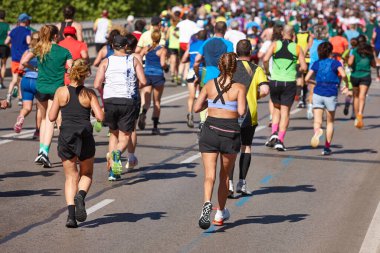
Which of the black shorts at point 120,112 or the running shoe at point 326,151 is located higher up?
the black shorts at point 120,112

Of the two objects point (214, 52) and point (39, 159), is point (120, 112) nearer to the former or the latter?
point (39, 159)

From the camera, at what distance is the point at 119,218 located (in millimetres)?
11938

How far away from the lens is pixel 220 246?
1065 cm

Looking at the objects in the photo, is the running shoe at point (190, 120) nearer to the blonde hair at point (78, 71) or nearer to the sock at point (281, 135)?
the sock at point (281, 135)

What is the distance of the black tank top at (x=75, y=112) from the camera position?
37.1 feet

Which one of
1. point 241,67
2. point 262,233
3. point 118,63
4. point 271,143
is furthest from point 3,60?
point 262,233

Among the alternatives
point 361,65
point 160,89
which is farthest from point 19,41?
point 361,65

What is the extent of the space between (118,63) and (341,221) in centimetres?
375

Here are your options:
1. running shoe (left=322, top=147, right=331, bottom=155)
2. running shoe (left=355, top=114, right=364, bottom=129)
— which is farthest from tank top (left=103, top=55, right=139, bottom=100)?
running shoe (left=355, top=114, right=364, bottom=129)

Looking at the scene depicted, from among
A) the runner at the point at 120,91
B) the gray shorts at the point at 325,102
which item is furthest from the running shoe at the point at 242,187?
the gray shorts at the point at 325,102

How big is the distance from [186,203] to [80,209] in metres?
2.01

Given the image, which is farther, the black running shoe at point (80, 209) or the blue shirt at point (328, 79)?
the blue shirt at point (328, 79)

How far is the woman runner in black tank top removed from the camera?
11.3 m

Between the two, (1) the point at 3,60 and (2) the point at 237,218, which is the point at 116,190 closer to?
(2) the point at 237,218
